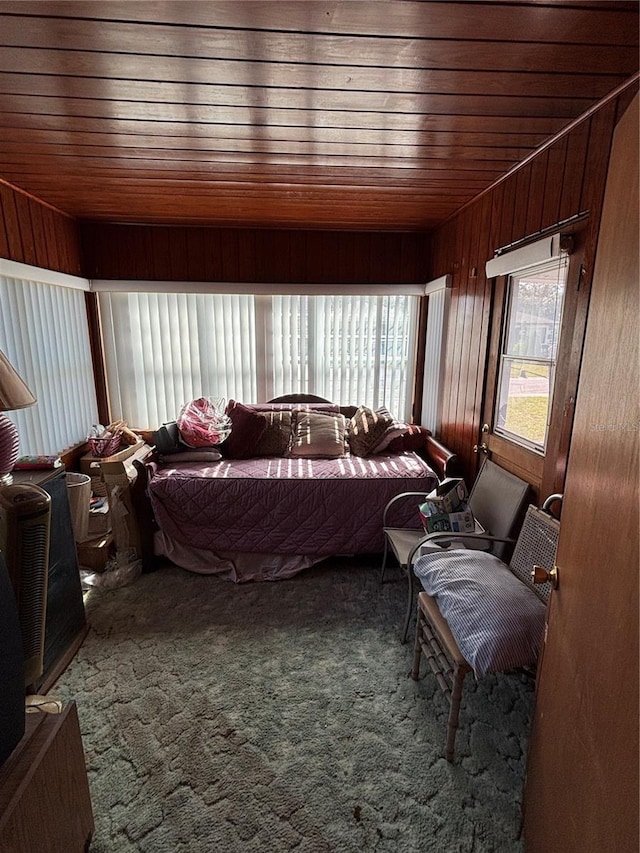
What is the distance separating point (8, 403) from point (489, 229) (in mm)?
2727

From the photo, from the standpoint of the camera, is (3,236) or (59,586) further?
(3,236)

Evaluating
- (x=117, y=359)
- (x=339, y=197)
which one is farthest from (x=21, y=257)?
(x=339, y=197)

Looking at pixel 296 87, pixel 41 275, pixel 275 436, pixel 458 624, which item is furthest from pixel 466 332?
pixel 41 275

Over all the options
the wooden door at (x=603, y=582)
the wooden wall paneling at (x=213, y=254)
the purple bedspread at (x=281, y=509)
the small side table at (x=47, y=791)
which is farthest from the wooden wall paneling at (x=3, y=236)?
the wooden door at (x=603, y=582)

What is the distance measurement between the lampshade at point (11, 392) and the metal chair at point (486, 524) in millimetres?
1804

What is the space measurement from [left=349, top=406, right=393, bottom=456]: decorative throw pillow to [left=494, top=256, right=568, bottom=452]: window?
1009mm

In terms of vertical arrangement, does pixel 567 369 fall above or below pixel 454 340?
below

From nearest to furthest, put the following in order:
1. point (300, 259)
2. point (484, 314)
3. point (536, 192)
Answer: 1. point (536, 192)
2. point (484, 314)
3. point (300, 259)

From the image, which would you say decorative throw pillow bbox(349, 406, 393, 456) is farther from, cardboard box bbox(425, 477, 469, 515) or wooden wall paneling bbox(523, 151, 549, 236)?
wooden wall paneling bbox(523, 151, 549, 236)

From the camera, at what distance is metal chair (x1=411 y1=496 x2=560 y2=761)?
1.56 meters

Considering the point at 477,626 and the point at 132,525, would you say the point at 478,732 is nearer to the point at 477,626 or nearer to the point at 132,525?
the point at 477,626

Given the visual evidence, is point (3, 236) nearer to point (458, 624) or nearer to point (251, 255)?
point (251, 255)

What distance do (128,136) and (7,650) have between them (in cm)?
207

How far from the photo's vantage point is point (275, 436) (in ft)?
11.3
